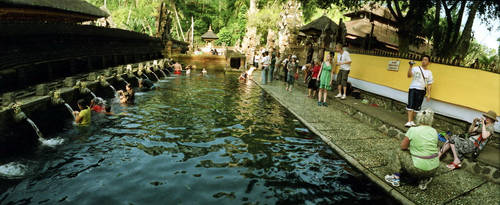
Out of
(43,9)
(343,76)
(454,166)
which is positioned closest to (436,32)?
(343,76)

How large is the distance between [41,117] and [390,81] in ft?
41.5

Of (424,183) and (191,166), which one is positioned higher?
(424,183)

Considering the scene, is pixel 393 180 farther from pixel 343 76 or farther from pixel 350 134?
pixel 343 76

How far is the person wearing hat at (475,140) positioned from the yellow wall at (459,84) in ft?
3.87

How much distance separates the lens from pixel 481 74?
7.15m

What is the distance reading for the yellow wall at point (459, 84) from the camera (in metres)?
6.89

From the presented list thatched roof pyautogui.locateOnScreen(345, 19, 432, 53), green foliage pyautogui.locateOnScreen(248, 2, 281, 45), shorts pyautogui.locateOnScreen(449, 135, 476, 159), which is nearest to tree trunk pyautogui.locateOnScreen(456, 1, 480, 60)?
shorts pyautogui.locateOnScreen(449, 135, 476, 159)

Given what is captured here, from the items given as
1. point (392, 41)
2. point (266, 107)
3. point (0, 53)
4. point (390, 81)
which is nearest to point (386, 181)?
point (390, 81)

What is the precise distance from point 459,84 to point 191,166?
8.15 metres

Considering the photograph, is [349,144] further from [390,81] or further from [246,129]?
[390,81]

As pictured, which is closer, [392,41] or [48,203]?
[48,203]

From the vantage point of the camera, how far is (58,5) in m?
14.3

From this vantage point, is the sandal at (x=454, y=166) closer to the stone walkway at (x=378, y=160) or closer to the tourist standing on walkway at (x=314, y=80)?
the stone walkway at (x=378, y=160)

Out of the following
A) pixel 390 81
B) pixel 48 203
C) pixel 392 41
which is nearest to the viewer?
pixel 48 203
